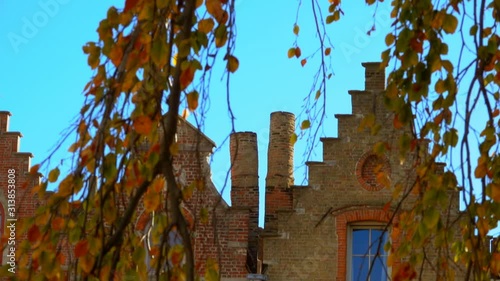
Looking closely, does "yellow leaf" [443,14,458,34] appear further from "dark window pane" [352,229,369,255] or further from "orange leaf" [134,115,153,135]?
"dark window pane" [352,229,369,255]

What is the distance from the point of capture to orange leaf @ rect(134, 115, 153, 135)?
25.0 ft

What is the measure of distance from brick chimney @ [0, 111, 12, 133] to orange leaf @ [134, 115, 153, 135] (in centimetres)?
1535

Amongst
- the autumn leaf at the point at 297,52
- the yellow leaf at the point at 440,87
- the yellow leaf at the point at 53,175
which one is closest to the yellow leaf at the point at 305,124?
the autumn leaf at the point at 297,52

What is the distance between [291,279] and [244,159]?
2.44 m

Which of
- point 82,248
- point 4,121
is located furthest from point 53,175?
point 4,121

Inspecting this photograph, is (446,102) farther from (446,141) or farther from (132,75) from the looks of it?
(132,75)

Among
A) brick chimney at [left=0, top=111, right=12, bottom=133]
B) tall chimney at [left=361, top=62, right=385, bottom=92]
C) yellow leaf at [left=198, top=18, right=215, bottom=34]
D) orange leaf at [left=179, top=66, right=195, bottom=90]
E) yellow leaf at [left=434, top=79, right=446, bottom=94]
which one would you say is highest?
tall chimney at [left=361, top=62, right=385, bottom=92]

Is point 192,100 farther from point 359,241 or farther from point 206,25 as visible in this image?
point 359,241

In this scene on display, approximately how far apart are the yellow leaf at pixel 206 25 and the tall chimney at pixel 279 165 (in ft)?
46.0

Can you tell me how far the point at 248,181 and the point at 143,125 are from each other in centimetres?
1480

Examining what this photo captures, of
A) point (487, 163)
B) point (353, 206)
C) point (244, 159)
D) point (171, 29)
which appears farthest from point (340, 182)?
point (171, 29)

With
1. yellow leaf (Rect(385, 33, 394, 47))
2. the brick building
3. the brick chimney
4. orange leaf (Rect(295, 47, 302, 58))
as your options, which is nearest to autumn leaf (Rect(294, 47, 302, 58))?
orange leaf (Rect(295, 47, 302, 58))

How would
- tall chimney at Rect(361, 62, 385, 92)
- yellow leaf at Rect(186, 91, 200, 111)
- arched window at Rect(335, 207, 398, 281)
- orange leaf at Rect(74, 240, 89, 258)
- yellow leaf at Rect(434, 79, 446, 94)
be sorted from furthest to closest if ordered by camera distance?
tall chimney at Rect(361, 62, 385, 92), arched window at Rect(335, 207, 398, 281), yellow leaf at Rect(434, 79, 446, 94), yellow leaf at Rect(186, 91, 200, 111), orange leaf at Rect(74, 240, 89, 258)

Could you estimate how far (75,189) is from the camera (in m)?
7.87
